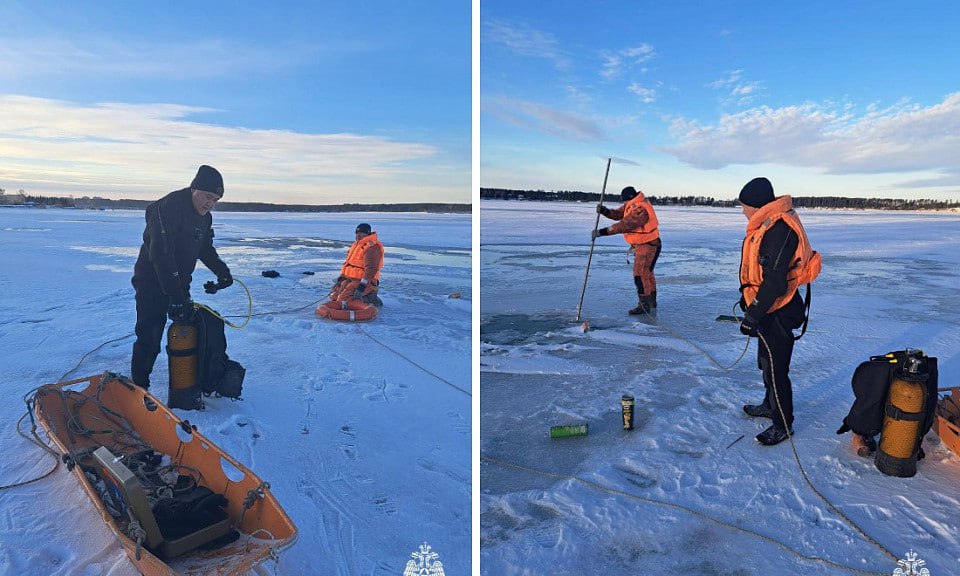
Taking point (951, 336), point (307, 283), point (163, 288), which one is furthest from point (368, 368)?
point (951, 336)

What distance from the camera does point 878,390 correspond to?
10.1 feet

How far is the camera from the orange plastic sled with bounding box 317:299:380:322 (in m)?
6.90

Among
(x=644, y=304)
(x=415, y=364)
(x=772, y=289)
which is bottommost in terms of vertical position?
(x=415, y=364)

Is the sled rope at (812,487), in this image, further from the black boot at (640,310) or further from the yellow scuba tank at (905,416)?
the black boot at (640,310)

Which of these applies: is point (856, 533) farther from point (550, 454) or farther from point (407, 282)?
point (407, 282)

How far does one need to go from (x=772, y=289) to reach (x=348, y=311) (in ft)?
16.0

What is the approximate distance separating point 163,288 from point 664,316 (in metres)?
5.02

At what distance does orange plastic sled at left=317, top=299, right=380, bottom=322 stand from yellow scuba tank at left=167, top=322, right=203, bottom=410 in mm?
2885

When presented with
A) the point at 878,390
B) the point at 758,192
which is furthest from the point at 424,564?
the point at 758,192

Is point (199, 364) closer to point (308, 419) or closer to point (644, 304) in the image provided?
point (308, 419)

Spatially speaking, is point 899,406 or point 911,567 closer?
point 911,567

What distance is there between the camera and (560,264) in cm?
1126

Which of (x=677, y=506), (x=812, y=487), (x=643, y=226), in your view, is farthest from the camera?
(x=643, y=226)

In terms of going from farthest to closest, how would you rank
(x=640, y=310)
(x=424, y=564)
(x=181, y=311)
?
(x=640, y=310) < (x=181, y=311) < (x=424, y=564)
